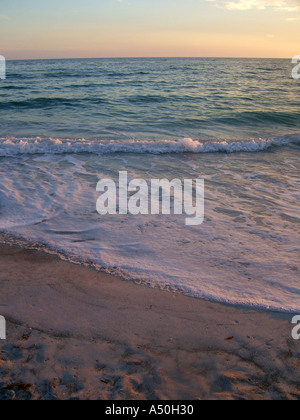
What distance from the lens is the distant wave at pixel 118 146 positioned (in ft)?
28.7

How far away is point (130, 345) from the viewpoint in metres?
2.60

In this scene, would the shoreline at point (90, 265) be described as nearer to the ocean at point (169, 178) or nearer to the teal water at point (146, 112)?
the ocean at point (169, 178)

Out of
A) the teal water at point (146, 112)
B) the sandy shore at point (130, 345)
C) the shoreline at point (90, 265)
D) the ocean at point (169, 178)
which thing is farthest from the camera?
the teal water at point (146, 112)

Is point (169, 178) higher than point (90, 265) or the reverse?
higher

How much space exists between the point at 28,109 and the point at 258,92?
14.8 m

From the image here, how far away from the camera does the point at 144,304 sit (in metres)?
3.08

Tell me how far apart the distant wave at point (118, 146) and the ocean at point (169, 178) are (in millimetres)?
33

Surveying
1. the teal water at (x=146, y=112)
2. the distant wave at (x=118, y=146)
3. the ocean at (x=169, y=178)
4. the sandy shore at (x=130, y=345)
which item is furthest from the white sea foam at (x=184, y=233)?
the teal water at (x=146, y=112)

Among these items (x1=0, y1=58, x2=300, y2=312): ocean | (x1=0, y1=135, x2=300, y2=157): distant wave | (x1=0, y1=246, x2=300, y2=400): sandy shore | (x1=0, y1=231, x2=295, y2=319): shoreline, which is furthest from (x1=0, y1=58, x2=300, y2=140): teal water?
(x1=0, y1=246, x2=300, y2=400): sandy shore

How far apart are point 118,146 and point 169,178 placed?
2.98 meters

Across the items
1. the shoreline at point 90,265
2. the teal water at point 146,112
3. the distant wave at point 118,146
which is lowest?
the shoreline at point 90,265

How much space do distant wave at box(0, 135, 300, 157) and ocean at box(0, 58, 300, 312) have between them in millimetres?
33

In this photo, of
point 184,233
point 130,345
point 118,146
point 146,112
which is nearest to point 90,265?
point 130,345

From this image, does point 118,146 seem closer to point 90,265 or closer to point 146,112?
point 146,112
